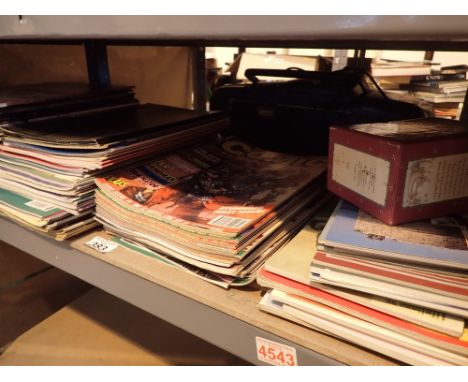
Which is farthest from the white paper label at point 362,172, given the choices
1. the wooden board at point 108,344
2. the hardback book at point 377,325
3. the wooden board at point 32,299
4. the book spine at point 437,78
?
the book spine at point 437,78

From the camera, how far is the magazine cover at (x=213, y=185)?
0.53m

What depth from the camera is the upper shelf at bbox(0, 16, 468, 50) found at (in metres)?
0.26

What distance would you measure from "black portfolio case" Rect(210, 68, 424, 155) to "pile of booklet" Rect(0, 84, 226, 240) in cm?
13

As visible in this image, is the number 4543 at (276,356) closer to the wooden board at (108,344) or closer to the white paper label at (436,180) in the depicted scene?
the white paper label at (436,180)

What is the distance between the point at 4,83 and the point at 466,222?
1.07 metres

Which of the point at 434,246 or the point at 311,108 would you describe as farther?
the point at 311,108

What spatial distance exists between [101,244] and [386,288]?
437mm

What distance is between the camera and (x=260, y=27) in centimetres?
30

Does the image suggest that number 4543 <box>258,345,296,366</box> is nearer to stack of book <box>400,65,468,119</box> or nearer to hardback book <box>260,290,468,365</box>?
hardback book <box>260,290,468,365</box>

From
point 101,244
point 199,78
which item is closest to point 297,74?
point 199,78

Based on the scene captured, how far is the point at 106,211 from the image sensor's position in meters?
0.61

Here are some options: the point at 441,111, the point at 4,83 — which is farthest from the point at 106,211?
the point at 441,111
